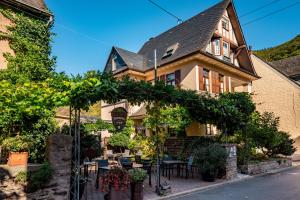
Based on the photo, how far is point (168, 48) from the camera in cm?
2044

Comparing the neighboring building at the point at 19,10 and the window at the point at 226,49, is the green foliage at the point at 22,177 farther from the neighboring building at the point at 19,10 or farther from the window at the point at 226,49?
Answer: the window at the point at 226,49

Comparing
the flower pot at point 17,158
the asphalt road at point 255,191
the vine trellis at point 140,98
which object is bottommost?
the asphalt road at point 255,191

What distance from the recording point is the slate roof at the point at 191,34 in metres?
17.7

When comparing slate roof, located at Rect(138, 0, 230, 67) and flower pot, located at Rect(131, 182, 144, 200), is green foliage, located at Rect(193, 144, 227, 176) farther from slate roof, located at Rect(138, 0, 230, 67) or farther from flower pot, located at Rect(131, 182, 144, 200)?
slate roof, located at Rect(138, 0, 230, 67)

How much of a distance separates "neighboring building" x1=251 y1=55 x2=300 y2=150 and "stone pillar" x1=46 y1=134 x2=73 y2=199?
66.0 feet

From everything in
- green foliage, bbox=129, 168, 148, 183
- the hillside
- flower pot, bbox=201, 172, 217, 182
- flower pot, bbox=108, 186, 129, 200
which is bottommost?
flower pot, bbox=201, 172, 217, 182

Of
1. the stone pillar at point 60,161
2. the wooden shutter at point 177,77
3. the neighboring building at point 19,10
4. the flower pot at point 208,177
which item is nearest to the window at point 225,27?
the wooden shutter at point 177,77

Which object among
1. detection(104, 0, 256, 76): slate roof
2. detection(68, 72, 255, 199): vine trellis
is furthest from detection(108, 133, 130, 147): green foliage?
detection(68, 72, 255, 199): vine trellis

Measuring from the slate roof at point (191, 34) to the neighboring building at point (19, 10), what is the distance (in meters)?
9.08

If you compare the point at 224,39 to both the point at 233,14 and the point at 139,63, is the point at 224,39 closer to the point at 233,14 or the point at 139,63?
the point at 233,14

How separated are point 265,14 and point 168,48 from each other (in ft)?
26.6

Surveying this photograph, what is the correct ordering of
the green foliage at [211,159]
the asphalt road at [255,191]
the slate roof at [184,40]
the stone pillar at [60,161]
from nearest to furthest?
the stone pillar at [60,161] → the asphalt road at [255,191] → the green foliage at [211,159] → the slate roof at [184,40]

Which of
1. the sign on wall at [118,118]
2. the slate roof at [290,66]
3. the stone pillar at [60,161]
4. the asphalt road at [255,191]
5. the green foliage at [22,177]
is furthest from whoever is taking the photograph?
the slate roof at [290,66]

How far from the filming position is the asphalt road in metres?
7.38
